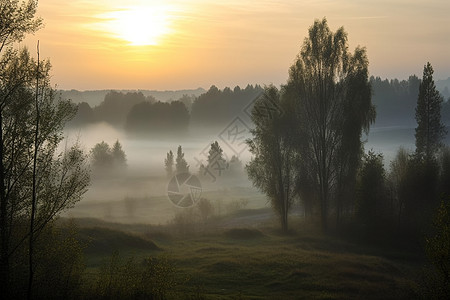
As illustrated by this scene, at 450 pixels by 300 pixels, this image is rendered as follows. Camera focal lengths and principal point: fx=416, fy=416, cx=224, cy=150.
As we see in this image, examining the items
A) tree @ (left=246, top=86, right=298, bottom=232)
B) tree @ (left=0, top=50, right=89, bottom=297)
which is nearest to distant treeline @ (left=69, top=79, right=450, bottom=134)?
tree @ (left=246, top=86, right=298, bottom=232)

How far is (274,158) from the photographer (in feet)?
155

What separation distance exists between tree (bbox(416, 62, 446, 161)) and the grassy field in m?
24.7

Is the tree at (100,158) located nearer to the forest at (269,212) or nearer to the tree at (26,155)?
the forest at (269,212)

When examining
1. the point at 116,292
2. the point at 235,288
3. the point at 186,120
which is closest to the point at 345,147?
the point at 235,288

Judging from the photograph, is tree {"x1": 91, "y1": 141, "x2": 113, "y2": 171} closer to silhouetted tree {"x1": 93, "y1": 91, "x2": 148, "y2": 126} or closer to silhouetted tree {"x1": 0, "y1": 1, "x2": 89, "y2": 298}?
silhouetted tree {"x1": 93, "y1": 91, "x2": 148, "y2": 126}

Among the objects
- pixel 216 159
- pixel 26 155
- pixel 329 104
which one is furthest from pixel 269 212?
pixel 26 155

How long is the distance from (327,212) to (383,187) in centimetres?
699

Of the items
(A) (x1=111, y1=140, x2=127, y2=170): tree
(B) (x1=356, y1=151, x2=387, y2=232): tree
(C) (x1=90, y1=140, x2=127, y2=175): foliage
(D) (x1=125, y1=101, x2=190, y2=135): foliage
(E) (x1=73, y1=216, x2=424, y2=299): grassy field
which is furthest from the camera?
(D) (x1=125, y1=101, x2=190, y2=135): foliage

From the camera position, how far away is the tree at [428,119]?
61.0 metres

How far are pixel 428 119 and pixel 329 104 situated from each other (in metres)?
24.0

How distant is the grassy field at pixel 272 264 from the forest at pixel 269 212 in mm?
164

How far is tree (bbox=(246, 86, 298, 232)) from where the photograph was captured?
155 ft

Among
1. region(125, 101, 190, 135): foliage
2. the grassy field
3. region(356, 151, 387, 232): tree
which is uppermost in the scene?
region(125, 101, 190, 135): foliage

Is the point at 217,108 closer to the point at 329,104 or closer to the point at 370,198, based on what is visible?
the point at 329,104
